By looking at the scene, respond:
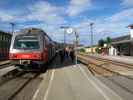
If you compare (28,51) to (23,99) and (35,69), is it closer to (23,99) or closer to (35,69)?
(35,69)

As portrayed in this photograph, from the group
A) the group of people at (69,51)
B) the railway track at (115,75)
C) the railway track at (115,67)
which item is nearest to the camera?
the railway track at (115,75)

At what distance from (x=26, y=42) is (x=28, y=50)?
70cm

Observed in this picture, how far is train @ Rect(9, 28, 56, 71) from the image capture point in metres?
19.6

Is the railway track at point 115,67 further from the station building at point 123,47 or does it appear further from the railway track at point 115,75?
the station building at point 123,47

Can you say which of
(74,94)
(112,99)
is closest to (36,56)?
(74,94)

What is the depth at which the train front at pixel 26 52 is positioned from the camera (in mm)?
19609

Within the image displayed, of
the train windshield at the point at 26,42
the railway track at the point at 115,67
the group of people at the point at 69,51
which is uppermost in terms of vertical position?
the train windshield at the point at 26,42

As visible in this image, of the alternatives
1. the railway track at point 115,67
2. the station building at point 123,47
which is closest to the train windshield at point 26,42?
the railway track at point 115,67

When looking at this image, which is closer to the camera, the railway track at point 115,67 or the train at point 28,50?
the train at point 28,50

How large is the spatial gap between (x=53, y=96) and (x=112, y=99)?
2.18 meters

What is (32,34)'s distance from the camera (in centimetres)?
2045

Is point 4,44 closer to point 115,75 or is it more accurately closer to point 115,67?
point 115,67

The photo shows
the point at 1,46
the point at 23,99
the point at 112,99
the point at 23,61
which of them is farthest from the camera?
the point at 1,46

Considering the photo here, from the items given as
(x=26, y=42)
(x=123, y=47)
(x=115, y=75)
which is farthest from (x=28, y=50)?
(x=123, y=47)
